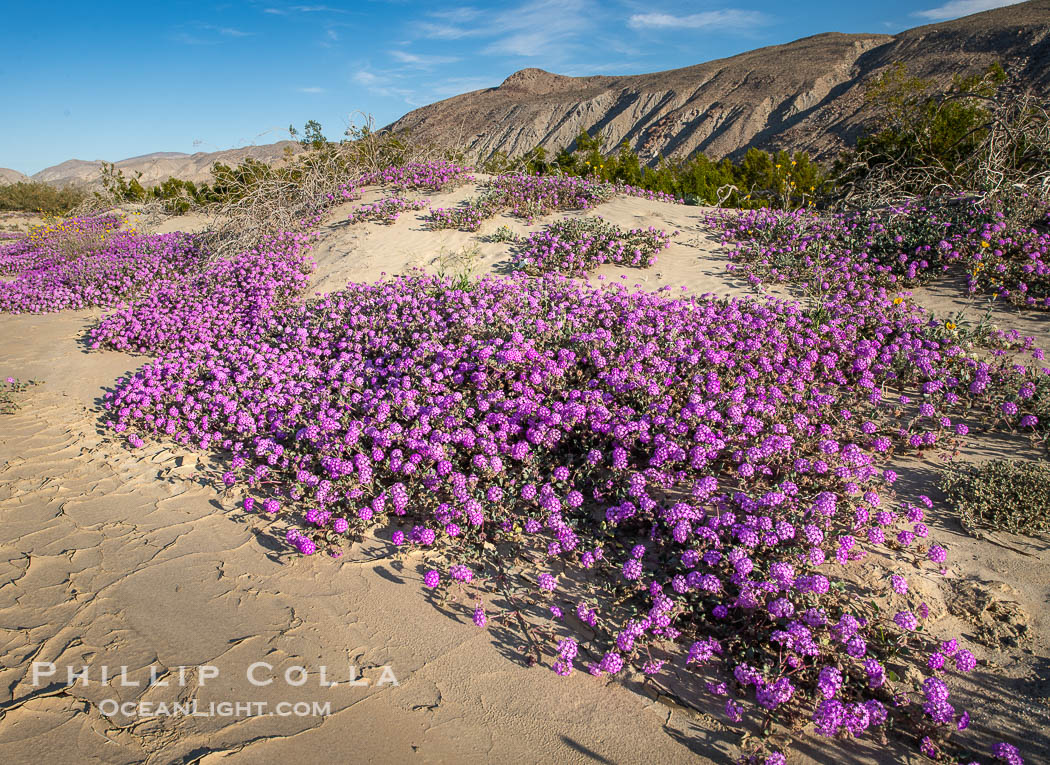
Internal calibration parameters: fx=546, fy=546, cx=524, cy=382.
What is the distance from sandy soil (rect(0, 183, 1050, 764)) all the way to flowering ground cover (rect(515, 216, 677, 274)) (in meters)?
4.98

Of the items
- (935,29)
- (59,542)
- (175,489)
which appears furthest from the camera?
(935,29)

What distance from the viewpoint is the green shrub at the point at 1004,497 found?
3318 millimetres

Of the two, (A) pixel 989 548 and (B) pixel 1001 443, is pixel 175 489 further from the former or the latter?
(B) pixel 1001 443

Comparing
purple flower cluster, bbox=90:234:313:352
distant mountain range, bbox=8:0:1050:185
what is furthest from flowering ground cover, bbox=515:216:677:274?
distant mountain range, bbox=8:0:1050:185

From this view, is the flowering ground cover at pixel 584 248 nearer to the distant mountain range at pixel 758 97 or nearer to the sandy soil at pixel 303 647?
the sandy soil at pixel 303 647

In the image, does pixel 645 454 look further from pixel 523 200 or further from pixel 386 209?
pixel 386 209

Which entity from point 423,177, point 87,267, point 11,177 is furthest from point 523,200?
point 11,177

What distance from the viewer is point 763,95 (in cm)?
5497

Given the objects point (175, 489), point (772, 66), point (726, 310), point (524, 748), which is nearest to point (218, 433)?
point (175, 489)

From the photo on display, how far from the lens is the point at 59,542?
3.89 m

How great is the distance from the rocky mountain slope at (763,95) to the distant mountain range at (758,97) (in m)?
0.14

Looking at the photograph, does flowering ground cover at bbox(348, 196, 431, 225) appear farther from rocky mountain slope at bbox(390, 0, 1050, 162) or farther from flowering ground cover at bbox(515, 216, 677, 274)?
rocky mountain slope at bbox(390, 0, 1050, 162)

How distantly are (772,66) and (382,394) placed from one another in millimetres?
70694

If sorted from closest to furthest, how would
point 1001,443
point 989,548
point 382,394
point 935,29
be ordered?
point 989,548 → point 1001,443 → point 382,394 → point 935,29
